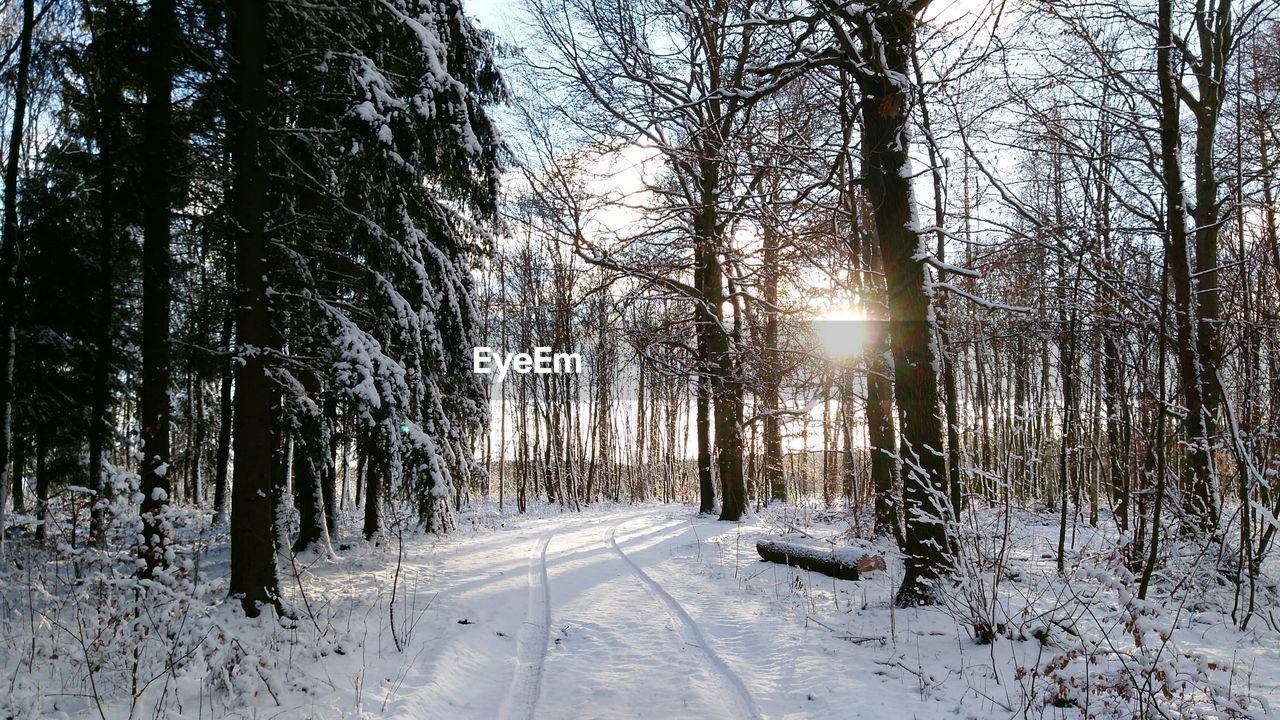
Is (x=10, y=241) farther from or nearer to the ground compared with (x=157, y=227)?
farther from the ground

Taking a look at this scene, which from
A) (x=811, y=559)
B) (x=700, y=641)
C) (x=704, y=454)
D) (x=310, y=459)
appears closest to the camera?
(x=700, y=641)

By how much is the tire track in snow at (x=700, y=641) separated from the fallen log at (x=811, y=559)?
6.50ft

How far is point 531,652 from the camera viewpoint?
234 inches

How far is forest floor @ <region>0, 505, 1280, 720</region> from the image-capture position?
4.18 m

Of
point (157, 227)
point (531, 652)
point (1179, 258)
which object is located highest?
point (157, 227)

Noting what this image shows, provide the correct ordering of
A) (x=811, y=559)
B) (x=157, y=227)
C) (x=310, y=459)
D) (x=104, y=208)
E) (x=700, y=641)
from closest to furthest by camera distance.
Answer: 1. (x=700, y=641)
2. (x=157, y=227)
3. (x=310, y=459)
4. (x=104, y=208)
5. (x=811, y=559)

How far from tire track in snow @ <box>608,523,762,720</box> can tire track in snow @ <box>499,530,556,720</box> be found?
1.44 m

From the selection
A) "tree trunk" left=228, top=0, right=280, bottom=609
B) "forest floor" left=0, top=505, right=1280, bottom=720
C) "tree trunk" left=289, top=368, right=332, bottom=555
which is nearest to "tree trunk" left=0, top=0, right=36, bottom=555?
"tree trunk" left=289, top=368, right=332, bottom=555

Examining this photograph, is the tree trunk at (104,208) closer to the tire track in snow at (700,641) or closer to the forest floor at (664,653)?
the forest floor at (664,653)

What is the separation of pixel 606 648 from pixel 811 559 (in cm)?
393

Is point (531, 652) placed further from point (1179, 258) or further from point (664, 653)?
point (1179, 258)

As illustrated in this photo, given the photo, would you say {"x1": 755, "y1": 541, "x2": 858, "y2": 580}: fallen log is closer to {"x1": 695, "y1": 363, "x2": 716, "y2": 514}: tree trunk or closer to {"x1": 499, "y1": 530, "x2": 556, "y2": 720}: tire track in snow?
{"x1": 499, "y1": 530, "x2": 556, "y2": 720}: tire track in snow

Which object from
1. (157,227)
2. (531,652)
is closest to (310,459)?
(157,227)

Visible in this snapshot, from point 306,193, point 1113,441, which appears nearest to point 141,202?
point 306,193
